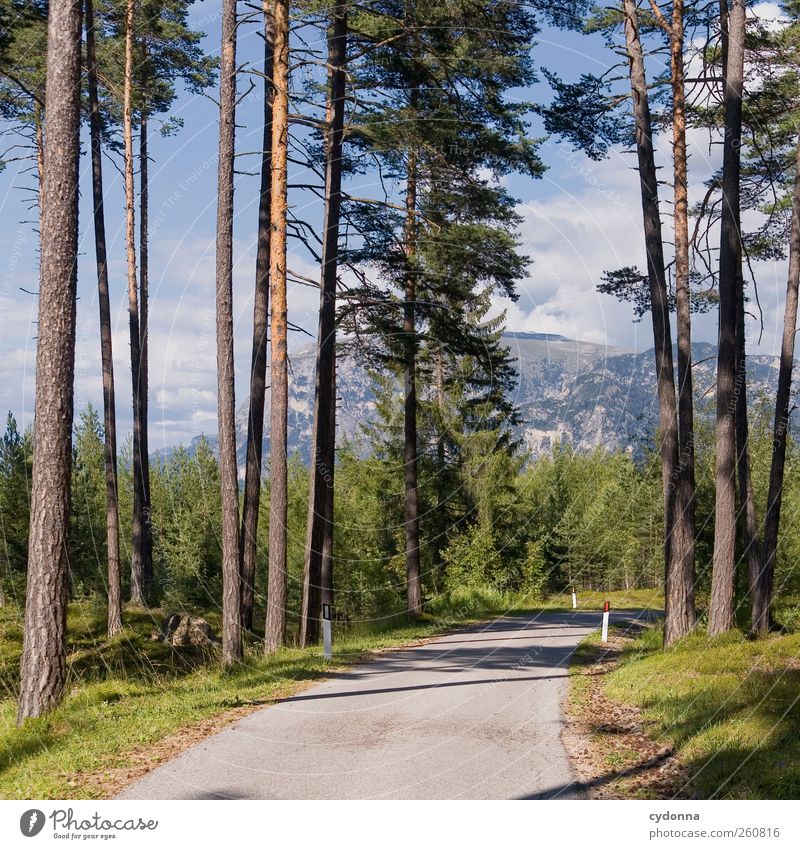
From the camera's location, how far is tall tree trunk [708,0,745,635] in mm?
14109

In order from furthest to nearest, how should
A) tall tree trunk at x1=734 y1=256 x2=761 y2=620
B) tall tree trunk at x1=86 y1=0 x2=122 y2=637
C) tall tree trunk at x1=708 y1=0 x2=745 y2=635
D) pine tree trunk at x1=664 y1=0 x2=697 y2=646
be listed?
tall tree trunk at x1=86 y1=0 x2=122 y2=637
tall tree trunk at x1=734 y1=256 x2=761 y2=620
pine tree trunk at x1=664 y1=0 x2=697 y2=646
tall tree trunk at x1=708 y1=0 x2=745 y2=635

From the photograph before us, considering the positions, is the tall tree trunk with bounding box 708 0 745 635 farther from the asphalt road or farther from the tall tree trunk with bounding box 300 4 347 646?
the tall tree trunk with bounding box 300 4 347 646

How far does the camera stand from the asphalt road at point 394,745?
7012 mm

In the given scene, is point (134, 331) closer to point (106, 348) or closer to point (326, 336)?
point (106, 348)

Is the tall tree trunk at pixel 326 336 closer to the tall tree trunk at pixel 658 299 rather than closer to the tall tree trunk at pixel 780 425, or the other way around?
the tall tree trunk at pixel 658 299

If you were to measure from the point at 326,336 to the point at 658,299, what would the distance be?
6649mm

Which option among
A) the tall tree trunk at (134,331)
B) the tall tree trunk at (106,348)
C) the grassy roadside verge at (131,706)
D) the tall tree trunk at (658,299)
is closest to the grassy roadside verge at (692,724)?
the tall tree trunk at (658,299)

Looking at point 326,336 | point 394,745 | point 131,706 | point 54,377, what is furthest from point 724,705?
point 326,336

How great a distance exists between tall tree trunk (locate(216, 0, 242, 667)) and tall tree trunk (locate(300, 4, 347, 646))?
3.21 meters

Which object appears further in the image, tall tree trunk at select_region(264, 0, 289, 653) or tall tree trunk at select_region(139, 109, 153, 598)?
tall tree trunk at select_region(139, 109, 153, 598)

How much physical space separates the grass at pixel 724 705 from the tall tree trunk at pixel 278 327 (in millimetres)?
5858

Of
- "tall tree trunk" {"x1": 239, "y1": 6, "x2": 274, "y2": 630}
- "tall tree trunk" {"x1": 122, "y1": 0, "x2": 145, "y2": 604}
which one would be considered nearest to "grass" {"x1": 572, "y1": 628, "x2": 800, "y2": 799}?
"tall tree trunk" {"x1": 239, "y1": 6, "x2": 274, "y2": 630}
